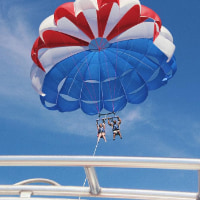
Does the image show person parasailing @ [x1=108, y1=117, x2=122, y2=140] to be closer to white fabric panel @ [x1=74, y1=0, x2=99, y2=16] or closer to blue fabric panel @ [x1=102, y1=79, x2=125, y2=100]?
blue fabric panel @ [x1=102, y1=79, x2=125, y2=100]

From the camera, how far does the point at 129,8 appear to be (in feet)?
30.3

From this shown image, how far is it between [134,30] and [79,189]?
760cm

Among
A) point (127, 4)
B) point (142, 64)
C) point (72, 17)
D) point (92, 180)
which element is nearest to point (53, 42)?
point (72, 17)

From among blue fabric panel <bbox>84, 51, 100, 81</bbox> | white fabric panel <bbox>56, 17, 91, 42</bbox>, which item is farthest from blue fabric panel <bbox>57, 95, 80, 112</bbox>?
white fabric panel <bbox>56, 17, 91, 42</bbox>

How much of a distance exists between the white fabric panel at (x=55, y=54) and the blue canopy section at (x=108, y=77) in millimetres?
257

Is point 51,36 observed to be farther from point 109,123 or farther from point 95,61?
point 109,123

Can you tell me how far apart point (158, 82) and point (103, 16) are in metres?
3.05

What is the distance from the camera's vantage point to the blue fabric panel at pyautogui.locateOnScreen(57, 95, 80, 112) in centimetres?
1020

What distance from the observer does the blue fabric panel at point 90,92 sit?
10.5m

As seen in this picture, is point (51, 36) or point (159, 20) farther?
point (51, 36)

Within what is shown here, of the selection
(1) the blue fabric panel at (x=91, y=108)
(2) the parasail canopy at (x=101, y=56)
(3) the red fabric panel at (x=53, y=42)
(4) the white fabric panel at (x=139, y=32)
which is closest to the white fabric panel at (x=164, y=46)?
(2) the parasail canopy at (x=101, y=56)

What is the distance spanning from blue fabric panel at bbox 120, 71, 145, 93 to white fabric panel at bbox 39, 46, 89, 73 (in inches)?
74.7

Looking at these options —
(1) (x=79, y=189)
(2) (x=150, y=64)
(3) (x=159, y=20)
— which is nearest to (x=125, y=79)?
(2) (x=150, y=64)

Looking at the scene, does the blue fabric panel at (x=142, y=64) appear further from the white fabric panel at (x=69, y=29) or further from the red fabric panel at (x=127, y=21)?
the white fabric panel at (x=69, y=29)
